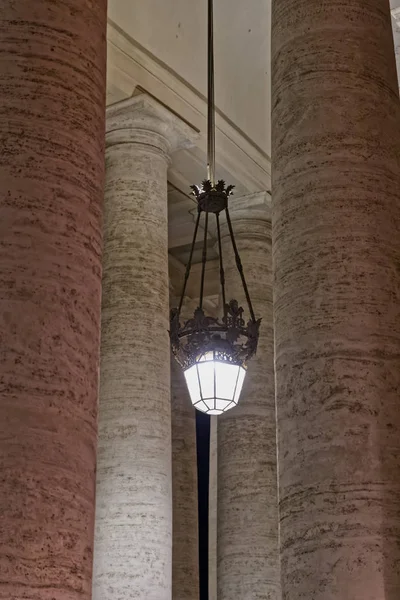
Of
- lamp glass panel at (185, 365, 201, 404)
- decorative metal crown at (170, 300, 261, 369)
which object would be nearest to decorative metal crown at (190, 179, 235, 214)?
decorative metal crown at (170, 300, 261, 369)

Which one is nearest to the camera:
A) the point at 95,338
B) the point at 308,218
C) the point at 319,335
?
the point at 95,338

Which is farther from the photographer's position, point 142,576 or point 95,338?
point 142,576

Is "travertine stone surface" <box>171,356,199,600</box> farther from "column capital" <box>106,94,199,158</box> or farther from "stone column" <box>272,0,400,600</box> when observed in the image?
"stone column" <box>272,0,400,600</box>

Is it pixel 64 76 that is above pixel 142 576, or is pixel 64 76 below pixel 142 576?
above

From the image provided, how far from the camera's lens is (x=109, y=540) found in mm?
12070

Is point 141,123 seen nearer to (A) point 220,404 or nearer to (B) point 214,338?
(B) point 214,338

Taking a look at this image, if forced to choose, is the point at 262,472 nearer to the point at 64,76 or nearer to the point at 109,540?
the point at 109,540

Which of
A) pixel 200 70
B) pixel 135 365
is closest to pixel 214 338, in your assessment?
pixel 135 365

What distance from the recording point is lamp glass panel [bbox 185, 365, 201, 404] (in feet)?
32.6

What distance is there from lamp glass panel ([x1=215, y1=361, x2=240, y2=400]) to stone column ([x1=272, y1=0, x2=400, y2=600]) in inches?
91.5

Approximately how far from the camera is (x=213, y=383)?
9.92 metres

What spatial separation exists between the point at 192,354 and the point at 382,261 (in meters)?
3.14

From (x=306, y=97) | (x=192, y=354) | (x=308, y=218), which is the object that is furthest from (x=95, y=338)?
(x=192, y=354)

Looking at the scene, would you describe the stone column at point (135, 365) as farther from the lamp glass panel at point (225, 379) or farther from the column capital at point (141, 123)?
the lamp glass panel at point (225, 379)
